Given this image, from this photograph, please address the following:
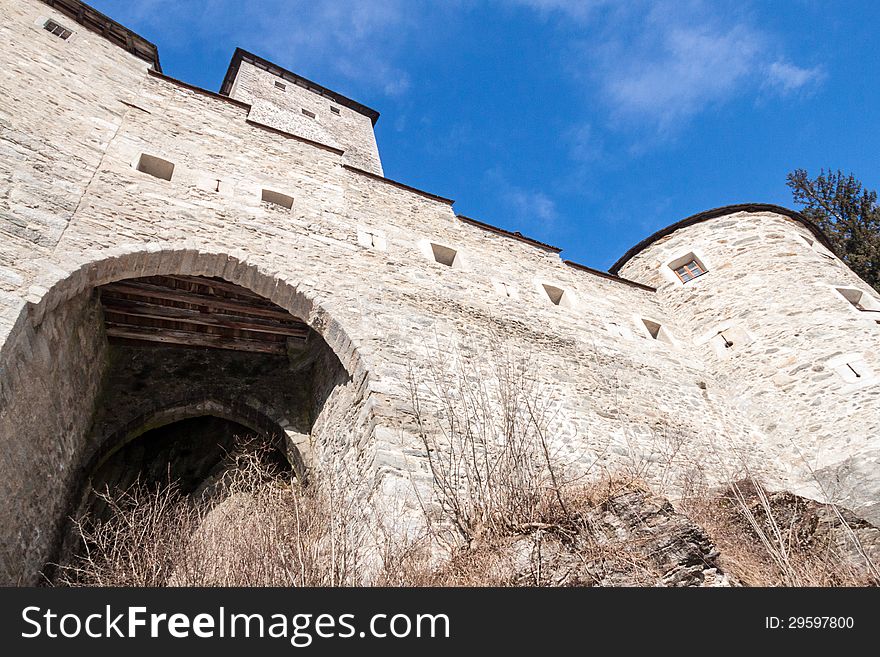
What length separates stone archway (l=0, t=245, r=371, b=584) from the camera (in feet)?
14.8

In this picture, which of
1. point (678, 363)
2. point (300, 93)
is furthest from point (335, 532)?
point (300, 93)

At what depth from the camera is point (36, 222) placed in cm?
508

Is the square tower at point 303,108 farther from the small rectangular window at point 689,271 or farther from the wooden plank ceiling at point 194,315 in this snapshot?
the wooden plank ceiling at point 194,315

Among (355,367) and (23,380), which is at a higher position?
(355,367)

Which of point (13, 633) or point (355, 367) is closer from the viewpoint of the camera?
point (13, 633)

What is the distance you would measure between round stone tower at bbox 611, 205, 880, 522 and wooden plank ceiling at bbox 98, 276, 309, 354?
7.26m

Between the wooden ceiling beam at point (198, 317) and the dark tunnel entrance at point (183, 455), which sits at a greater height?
the wooden ceiling beam at point (198, 317)

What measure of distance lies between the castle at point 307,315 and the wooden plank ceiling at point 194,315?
0.03 meters

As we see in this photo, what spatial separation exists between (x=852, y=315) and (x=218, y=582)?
10090 mm

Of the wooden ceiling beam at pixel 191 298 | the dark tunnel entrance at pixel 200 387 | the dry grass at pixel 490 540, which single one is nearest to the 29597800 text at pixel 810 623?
the dry grass at pixel 490 540

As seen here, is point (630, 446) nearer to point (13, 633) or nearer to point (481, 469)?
point (481, 469)

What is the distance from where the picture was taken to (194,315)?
752 cm

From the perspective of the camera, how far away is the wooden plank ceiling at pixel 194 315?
710 cm

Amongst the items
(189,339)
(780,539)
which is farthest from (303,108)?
(780,539)
